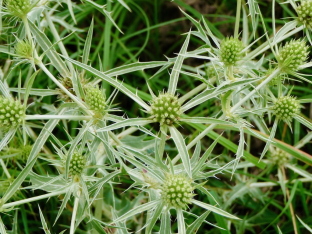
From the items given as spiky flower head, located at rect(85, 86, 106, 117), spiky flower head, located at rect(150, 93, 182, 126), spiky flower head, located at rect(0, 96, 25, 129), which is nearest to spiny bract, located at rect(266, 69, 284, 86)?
spiky flower head, located at rect(150, 93, 182, 126)

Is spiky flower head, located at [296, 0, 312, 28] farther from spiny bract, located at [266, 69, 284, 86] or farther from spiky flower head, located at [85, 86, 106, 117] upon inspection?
spiky flower head, located at [85, 86, 106, 117]

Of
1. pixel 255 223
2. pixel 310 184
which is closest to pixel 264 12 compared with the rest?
pixel 310 184

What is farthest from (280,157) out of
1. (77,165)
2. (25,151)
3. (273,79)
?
(25,151)

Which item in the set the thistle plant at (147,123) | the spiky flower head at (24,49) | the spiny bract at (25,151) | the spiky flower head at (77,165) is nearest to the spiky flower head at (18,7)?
the thistle plant at (147,123)

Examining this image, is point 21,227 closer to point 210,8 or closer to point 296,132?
point 296,132

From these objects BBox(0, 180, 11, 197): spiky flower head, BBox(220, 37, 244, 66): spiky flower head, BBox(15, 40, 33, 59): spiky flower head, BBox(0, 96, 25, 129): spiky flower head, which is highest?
BBox(220, 37, 244, 66): spiky flower head

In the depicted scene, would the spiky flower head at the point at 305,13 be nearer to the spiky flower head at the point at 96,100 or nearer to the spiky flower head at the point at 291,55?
the spiky flower head at the point at 291,55

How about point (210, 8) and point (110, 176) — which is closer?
point (110, 176)

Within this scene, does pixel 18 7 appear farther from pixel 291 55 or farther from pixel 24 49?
pixel 291 55
